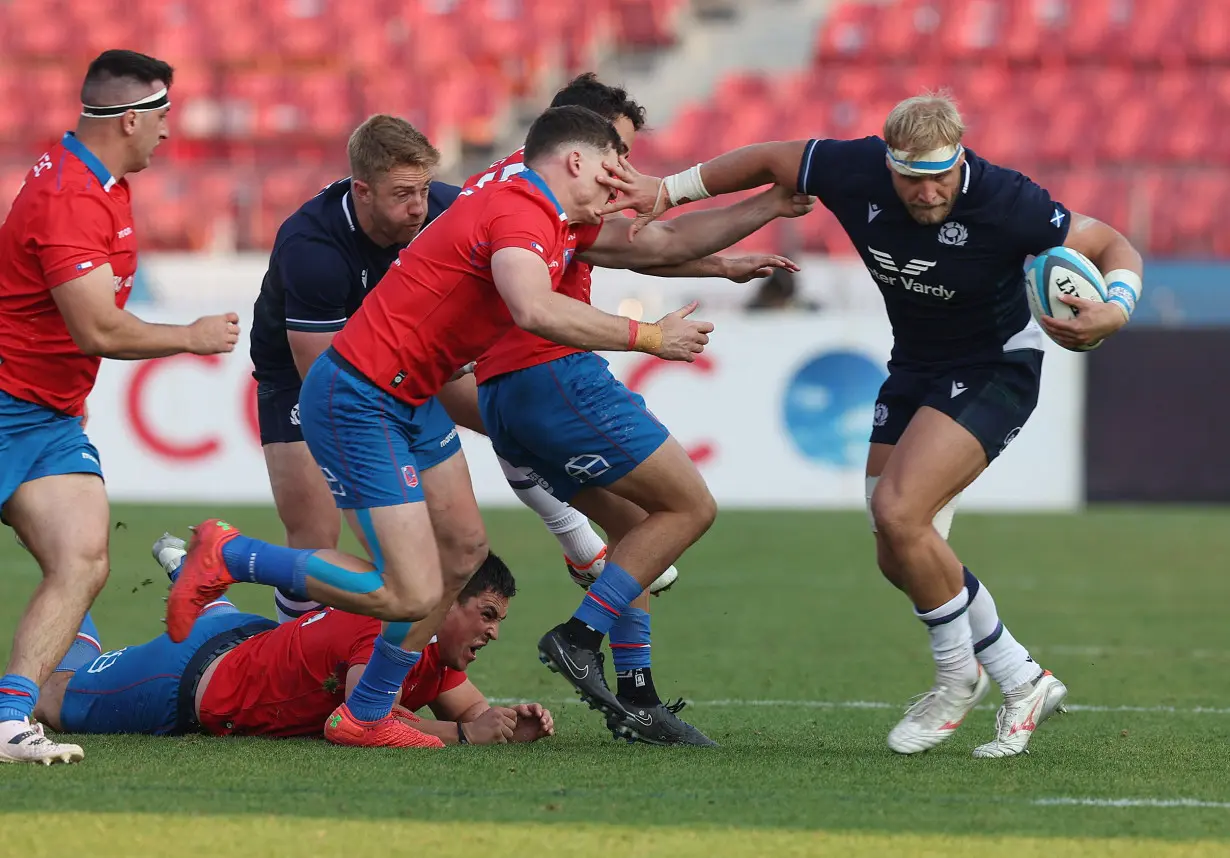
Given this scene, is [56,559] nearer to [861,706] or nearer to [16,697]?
[16,697]

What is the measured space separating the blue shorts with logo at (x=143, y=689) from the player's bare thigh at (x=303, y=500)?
106cm

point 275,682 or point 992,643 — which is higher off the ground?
point 275,682

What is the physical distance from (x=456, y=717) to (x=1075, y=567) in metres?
7.57

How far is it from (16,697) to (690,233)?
3088 millimetres

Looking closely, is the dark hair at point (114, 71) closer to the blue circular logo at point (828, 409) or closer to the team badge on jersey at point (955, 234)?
the team badge on jersey at point (955, 234)

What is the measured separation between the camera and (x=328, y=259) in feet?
21.8

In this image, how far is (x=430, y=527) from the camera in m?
5.80

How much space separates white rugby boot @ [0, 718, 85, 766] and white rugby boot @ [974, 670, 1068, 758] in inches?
121

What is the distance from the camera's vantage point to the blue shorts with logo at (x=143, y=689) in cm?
614

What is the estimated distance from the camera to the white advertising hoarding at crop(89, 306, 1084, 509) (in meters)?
15.5

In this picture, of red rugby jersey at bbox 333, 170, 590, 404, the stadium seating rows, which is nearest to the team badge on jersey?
red rugby jersey at bbox 333, 170, 590, 404

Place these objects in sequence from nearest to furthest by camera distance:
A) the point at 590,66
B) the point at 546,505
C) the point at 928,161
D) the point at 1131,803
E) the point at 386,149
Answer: the point at 1131,803, the point at 928,161, the point at 386,149, the point at 546,505, the point at 590,66

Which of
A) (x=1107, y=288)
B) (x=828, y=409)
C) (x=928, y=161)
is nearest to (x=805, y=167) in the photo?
(x=928, y=161)

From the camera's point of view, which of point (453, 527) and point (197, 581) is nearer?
point (197, 581)
